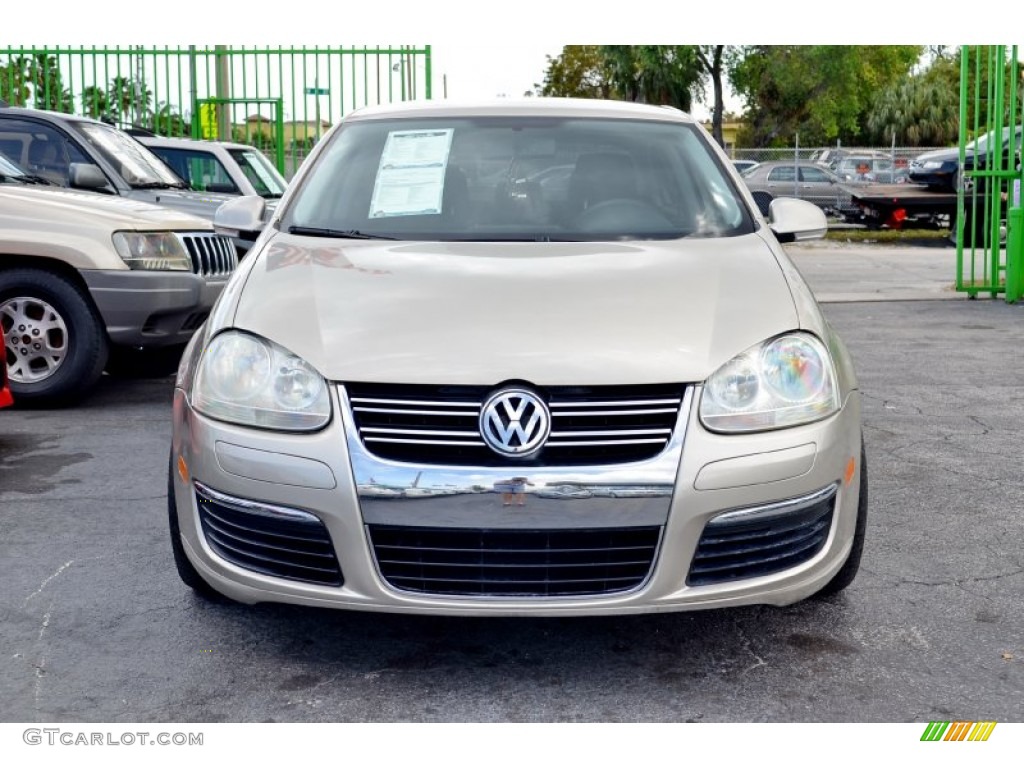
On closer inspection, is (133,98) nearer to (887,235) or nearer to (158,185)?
(158,185)

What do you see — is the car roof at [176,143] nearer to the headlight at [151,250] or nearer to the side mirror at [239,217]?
the headlight at [151,250]

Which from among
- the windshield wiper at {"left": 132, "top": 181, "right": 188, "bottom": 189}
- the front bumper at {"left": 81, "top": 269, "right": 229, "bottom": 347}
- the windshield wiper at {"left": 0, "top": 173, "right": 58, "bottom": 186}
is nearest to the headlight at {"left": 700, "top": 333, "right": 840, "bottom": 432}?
the front bumper at {"left": 81, "top": 269, "right": 229, "bottom": 347}

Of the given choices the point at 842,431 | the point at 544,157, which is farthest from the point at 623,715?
the point at 544,157

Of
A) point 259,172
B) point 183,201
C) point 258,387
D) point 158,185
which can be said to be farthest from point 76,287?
point 259,172

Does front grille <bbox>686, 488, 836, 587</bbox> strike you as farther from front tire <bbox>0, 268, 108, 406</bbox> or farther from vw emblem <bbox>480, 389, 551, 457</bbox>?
front tire <bbox>0, 268, 108, 406</bbox>

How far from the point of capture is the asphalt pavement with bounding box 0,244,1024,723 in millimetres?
3260

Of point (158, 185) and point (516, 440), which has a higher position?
point (158, 185)

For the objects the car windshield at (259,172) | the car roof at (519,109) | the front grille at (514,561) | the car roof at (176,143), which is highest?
the car roof at (176,143)

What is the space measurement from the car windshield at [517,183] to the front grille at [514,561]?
4.21 feet

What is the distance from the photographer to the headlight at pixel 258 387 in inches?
130

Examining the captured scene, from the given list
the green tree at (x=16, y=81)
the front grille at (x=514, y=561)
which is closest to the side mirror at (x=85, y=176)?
the front grille at (x=514, y=561)

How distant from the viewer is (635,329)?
11.2 feet

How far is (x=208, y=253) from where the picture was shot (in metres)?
7.95
